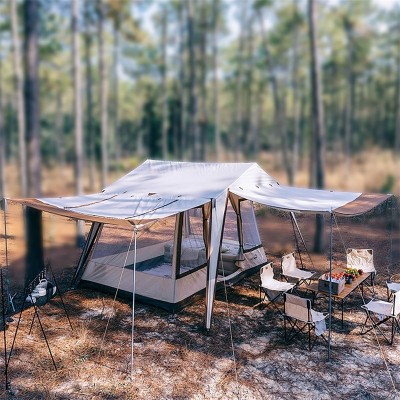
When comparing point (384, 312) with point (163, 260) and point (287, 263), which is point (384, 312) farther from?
point (163, 260)

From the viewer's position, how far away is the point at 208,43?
795 inches

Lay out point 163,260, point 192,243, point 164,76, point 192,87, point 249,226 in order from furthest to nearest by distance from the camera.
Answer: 1. point 164,76
2. point 192,87
3. point 249,226
4. point 163,260
5. point 192,243

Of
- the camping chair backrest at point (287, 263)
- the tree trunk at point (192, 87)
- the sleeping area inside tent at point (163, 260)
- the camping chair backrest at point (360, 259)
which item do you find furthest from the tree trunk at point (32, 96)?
the tree trunk at point (192, 87)

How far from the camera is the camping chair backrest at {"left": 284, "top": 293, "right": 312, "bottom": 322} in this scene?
14.9ft

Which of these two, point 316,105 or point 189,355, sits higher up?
point 316,105

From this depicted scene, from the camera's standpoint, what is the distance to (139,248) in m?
6.46

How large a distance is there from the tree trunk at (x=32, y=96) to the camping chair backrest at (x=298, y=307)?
432 cm

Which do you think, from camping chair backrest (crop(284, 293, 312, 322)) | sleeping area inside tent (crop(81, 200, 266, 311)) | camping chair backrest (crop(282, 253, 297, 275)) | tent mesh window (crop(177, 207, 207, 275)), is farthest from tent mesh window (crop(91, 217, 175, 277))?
camping chair backrest (crop(284, 293, 312, 322))

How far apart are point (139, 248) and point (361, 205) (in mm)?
3445

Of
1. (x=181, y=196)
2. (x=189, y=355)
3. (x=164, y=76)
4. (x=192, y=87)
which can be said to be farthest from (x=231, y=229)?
(x=164, y=76)

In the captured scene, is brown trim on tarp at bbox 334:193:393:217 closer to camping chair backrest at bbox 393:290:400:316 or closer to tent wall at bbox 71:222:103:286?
camping chair backrest at bbox 393:290:400:316

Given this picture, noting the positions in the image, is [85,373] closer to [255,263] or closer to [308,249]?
[255,263]

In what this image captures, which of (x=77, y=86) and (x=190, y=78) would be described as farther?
(x=190, y=78)

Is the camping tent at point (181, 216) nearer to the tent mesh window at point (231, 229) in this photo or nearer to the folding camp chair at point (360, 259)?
the tent mesh window at point (231, 229)
